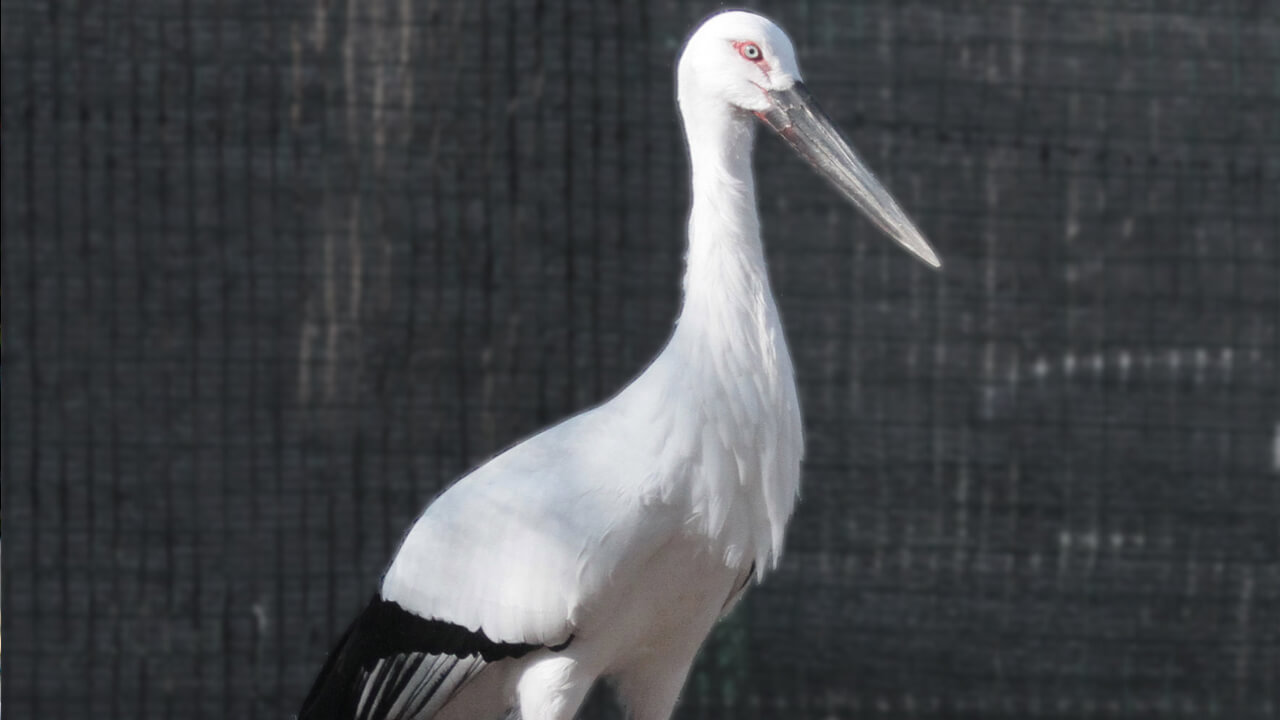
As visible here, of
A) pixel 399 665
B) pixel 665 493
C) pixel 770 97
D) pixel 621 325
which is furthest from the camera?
pixel 621 325

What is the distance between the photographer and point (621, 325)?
4.12 m

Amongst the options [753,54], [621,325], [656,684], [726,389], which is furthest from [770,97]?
[656,684]

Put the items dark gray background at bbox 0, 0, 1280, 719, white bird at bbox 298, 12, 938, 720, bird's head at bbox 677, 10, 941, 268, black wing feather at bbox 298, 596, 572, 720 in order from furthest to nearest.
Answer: dark gray background at bbox 0, 0, 1280, 719, black wing feather at bbox 298, 596, 572, 720, bird's head at bbox 677, 10, 941, 268, white bird at bbox 298, 12, 938, 720

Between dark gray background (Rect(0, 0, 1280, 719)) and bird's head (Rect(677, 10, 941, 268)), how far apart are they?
0.91 metres

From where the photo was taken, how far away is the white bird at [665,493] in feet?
10.1

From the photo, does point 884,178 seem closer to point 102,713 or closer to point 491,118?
point 491,118

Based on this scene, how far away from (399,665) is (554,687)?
0.35 meters

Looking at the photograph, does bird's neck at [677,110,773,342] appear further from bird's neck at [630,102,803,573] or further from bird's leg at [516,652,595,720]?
bird's leg at [516,652,595,720]

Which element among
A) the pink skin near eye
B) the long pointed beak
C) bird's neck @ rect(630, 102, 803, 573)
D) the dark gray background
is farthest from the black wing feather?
the pink skin near eye

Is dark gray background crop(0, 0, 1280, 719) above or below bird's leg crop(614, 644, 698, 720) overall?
above

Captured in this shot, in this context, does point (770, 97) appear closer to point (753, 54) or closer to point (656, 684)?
point (753, 54)

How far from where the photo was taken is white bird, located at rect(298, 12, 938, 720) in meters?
3.07

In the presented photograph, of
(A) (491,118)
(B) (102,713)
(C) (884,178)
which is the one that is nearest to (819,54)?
(C) (884,178)

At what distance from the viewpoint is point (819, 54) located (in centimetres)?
420
